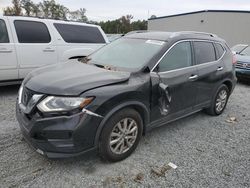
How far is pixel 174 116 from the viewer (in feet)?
12.0

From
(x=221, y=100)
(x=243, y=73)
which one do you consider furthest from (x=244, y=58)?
(x=221, y=100)

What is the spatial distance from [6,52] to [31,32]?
31.1 inches

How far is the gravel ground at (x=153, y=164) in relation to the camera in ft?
8.50

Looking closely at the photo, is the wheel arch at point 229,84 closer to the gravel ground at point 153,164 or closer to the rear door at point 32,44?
the gravel ground at point 153,164

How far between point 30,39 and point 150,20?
26702 mm

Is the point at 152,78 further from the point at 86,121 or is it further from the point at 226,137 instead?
the point at 226,137

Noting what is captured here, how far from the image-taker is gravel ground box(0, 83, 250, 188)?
2.59 meters

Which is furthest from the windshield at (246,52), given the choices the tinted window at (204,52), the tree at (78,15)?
the tree at (78,15)

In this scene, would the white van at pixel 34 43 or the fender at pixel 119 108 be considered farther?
the white van at pixel 34 43

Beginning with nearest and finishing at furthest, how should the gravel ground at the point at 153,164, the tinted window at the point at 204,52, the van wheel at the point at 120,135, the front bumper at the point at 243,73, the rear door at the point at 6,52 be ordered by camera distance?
the gravel ground at the point at 153,164
the van wheel at the point at 120,135
the tinted window at the point at 204,52
the rear door at the point at 6,52
the front bumper at the point at 243,73

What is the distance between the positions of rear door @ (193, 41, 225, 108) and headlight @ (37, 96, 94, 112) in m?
2.27

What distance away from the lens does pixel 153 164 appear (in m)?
2.96

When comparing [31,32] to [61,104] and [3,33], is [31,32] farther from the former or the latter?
[61,104]

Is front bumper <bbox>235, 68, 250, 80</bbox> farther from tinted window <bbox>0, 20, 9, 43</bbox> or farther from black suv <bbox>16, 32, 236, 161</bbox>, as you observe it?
tinted window <bbox>0, 20, 9, 43</bbox>
